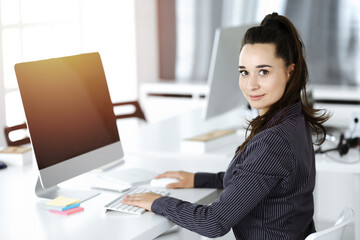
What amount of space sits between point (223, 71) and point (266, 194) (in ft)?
4.66

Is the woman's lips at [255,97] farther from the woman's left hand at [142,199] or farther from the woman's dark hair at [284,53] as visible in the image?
the woman's left hand at [142,199]

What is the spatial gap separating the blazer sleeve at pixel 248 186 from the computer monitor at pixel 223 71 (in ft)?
4.25

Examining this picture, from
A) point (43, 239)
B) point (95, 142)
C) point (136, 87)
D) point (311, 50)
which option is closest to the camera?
point (43, 239)

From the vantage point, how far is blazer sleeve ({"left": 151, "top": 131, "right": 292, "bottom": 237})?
5.49 feet

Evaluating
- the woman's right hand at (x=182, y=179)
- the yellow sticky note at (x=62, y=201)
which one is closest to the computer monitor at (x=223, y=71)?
the woman's right hand at (x=182, y=179)

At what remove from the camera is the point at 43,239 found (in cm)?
167

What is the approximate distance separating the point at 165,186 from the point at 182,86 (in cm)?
315

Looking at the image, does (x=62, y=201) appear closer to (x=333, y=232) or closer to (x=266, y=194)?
(x=266, y=194)

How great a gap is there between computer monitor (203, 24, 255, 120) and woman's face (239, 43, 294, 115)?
1.09m

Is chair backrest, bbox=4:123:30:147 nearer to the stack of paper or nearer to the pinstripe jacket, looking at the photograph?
the stack of paper

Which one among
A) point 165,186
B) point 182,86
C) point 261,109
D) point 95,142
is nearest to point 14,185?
point 95,142

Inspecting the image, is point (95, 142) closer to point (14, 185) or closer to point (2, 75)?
point (14, 185)

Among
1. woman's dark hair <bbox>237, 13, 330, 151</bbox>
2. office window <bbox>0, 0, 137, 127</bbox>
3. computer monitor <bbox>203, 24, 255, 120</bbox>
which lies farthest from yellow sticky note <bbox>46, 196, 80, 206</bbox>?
office window <bbox>0, 0, 137, 127</bbox>

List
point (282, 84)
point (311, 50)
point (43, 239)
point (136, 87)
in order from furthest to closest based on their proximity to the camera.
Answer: point (136, 87) → point (311, 50) → point (282, 84) → point (43, 239)
